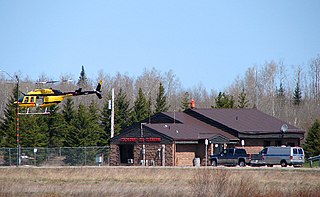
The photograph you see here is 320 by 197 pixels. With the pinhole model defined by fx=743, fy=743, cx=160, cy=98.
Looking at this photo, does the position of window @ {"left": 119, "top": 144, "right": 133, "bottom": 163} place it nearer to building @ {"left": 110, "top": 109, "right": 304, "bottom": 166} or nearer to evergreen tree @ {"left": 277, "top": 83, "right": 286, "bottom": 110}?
building @ {"left": 110, "top": 109, "right": 304, "bottom": 166}

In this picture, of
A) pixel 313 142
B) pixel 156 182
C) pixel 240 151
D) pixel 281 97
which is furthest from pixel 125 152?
pixel 281 97

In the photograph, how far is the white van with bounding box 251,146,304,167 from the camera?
2462 inches

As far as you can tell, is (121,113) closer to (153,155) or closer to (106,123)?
(106,123)

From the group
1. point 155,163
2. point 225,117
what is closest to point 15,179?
point 155,163

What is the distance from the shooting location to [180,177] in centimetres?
4725

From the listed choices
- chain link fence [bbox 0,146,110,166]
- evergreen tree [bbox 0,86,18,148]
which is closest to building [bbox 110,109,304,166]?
chain link fence [bbox 0,146,110,166]

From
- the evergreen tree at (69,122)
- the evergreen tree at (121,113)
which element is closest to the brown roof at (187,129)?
the evergreen tree at (121,113)

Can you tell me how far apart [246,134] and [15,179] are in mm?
31058

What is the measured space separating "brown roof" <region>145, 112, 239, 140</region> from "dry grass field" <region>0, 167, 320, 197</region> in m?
15.4

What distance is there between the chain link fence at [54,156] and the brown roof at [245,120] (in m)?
12.4

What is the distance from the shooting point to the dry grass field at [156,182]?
32375mm

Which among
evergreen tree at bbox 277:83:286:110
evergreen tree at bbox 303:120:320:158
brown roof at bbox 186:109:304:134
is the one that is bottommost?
evergreen tree at bbox 303:120:320:158

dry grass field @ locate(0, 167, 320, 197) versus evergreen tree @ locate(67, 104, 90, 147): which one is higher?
evergreen tree @ locate(67, 104, 90, 147)

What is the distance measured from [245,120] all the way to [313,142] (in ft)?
23.7
